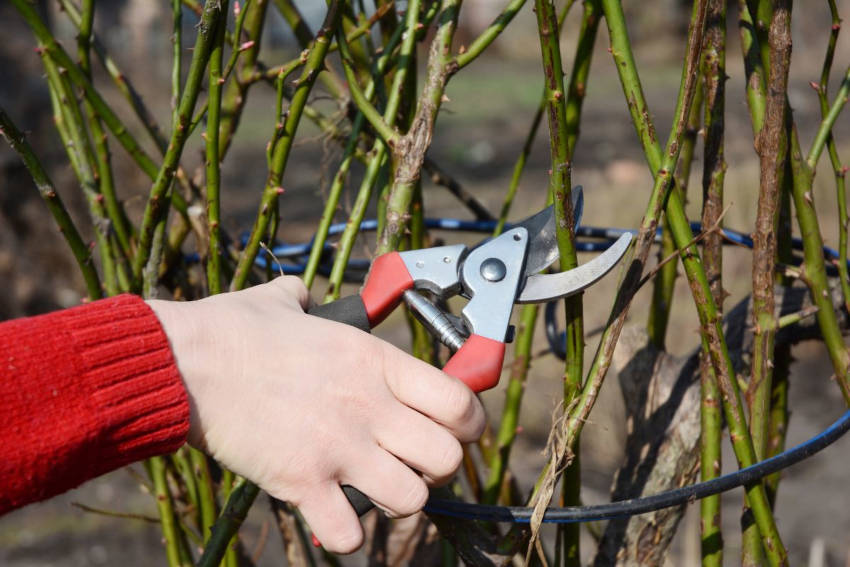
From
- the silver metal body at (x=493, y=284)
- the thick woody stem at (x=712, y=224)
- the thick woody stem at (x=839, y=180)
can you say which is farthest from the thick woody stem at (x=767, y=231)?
the silver metal body at (x=493, y=284)

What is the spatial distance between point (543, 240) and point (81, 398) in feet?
1.87

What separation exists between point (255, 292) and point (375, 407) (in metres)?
0.18

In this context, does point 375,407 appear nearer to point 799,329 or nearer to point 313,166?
point 799,329

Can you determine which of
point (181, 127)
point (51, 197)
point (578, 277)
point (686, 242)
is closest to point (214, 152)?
point (181, 127)

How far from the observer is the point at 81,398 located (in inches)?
29.7

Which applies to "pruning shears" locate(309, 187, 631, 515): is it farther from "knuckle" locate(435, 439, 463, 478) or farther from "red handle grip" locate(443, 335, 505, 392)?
"knuckle" locate(435, 439, 463, 478)

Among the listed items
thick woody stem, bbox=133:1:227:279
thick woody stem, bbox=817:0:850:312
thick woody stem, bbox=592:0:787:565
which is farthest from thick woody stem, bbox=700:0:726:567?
thick woody stem, bbox=133:1:227:279

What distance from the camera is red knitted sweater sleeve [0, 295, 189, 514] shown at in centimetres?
74

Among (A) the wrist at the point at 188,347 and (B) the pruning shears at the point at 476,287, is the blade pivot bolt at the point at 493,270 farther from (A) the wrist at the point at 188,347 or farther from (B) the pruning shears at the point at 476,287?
(A) the wrist at the point at 188,347

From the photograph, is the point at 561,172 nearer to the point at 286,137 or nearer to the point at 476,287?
the point at 476,287

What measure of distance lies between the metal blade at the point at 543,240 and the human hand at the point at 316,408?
255 millimetres

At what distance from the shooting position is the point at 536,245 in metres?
1.04

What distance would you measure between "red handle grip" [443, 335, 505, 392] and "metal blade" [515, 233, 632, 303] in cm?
9

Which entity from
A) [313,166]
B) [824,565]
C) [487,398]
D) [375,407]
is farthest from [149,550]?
[313,166]
